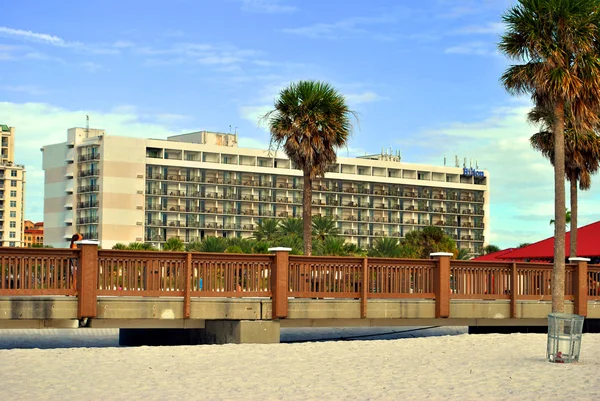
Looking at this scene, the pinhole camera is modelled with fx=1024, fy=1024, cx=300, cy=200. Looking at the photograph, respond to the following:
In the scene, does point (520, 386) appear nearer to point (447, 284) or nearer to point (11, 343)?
point (447, 284)

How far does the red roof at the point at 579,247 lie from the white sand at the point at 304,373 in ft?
52.5

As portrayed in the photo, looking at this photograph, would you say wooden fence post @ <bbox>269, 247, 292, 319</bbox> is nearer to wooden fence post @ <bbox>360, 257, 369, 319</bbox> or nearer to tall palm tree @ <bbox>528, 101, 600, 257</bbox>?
wooden fence post @ <bbox>360, 257, 369, 319</bbox>

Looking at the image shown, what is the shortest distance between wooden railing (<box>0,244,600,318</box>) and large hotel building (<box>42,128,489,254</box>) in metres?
107

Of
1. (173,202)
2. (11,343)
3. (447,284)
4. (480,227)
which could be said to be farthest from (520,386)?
(480,227)

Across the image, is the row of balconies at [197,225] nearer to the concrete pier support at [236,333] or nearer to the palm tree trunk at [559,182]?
the palm tree trunk at [559,182]

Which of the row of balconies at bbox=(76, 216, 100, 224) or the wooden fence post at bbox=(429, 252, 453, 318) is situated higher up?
the row of balconies at bbox=(76, 216, 100, 224)

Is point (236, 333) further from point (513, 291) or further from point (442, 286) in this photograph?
point (513, 291)

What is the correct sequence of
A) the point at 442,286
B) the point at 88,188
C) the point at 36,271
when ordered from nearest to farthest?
the point at 36,271, the point at 442,286, the point at 88,188

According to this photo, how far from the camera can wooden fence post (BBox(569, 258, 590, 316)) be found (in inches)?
1101

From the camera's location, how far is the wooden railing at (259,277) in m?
21.4

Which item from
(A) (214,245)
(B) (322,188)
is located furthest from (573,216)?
(B) (322,188)

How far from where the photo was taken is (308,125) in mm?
38594

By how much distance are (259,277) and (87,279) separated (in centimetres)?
398

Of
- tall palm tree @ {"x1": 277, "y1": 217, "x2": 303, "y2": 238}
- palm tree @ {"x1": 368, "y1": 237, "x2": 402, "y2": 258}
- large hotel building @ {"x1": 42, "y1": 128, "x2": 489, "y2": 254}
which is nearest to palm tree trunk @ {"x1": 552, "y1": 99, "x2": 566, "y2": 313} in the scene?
tall palm tree @ {"x1": 277, "y1": 217, "x2": 303, "y2": 238}
